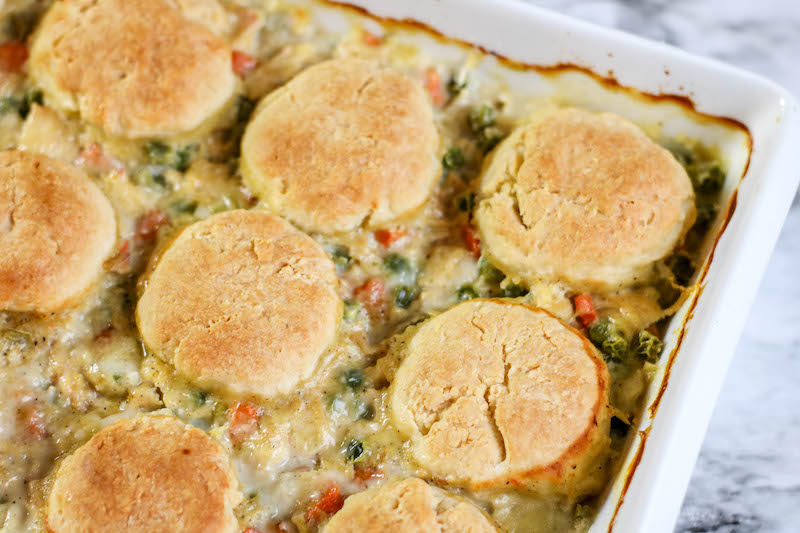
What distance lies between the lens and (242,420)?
242 cm

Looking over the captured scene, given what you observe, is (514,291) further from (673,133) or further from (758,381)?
(758,381)

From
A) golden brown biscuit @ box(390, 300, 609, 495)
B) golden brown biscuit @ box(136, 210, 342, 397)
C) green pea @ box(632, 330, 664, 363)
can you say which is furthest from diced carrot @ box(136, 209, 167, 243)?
green pea @ box(632, 330, 664, 363)

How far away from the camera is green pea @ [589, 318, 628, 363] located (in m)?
2.56

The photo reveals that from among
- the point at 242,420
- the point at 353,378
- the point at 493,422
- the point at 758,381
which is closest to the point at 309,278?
the point at 353,378

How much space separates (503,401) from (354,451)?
406 millimetres

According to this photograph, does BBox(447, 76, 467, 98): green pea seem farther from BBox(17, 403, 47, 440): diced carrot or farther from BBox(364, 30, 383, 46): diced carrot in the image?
BBox(17, 403, 47, 440): diced carrot

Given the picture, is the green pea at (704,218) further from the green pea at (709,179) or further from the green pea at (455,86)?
the green pea at (455,86)

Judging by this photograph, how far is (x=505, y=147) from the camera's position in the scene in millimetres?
2857

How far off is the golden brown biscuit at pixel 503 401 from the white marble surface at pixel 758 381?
2.70 feet

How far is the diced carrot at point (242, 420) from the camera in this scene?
2414 millimetres

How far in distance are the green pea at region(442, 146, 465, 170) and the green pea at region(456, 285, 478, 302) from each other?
441 millimetres

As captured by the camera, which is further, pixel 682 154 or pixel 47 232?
pixel 682 154

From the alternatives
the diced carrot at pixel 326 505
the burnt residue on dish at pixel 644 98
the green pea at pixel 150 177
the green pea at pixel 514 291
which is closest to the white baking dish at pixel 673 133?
the burnt residue on dish at pixel 644 98

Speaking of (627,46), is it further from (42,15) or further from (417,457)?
(42,15)
